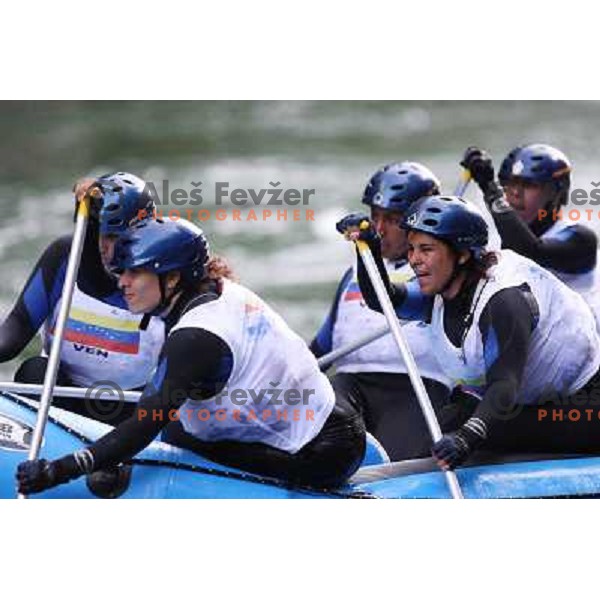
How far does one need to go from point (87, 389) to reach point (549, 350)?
1.35m

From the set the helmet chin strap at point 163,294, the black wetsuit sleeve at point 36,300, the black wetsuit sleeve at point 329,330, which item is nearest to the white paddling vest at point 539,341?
the black wetsuit sleeve at point 329,330

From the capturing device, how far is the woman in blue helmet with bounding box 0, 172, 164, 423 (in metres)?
4.54

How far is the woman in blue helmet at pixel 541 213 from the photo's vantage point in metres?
4.77

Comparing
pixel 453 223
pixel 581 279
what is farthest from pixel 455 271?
pixel 581 279

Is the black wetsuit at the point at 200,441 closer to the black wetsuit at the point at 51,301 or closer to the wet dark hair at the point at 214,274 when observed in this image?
the wet dark hair at the point at 214,274

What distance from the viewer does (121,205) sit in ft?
14.5

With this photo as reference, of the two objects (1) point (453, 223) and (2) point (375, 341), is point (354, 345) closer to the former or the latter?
(2) point (375, 341)

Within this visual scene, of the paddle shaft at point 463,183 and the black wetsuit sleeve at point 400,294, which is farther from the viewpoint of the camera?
the paddle shaft at point 463,183

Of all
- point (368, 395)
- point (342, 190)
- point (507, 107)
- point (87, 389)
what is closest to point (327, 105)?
point (342, 190)

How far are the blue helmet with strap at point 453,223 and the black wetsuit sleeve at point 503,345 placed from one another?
0.53ft

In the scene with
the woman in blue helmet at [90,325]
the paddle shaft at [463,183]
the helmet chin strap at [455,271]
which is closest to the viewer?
the helmet chin strap at [455,271]

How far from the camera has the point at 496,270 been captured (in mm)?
4352

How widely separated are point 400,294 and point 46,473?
123 cm

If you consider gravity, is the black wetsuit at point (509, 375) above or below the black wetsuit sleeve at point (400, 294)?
below
